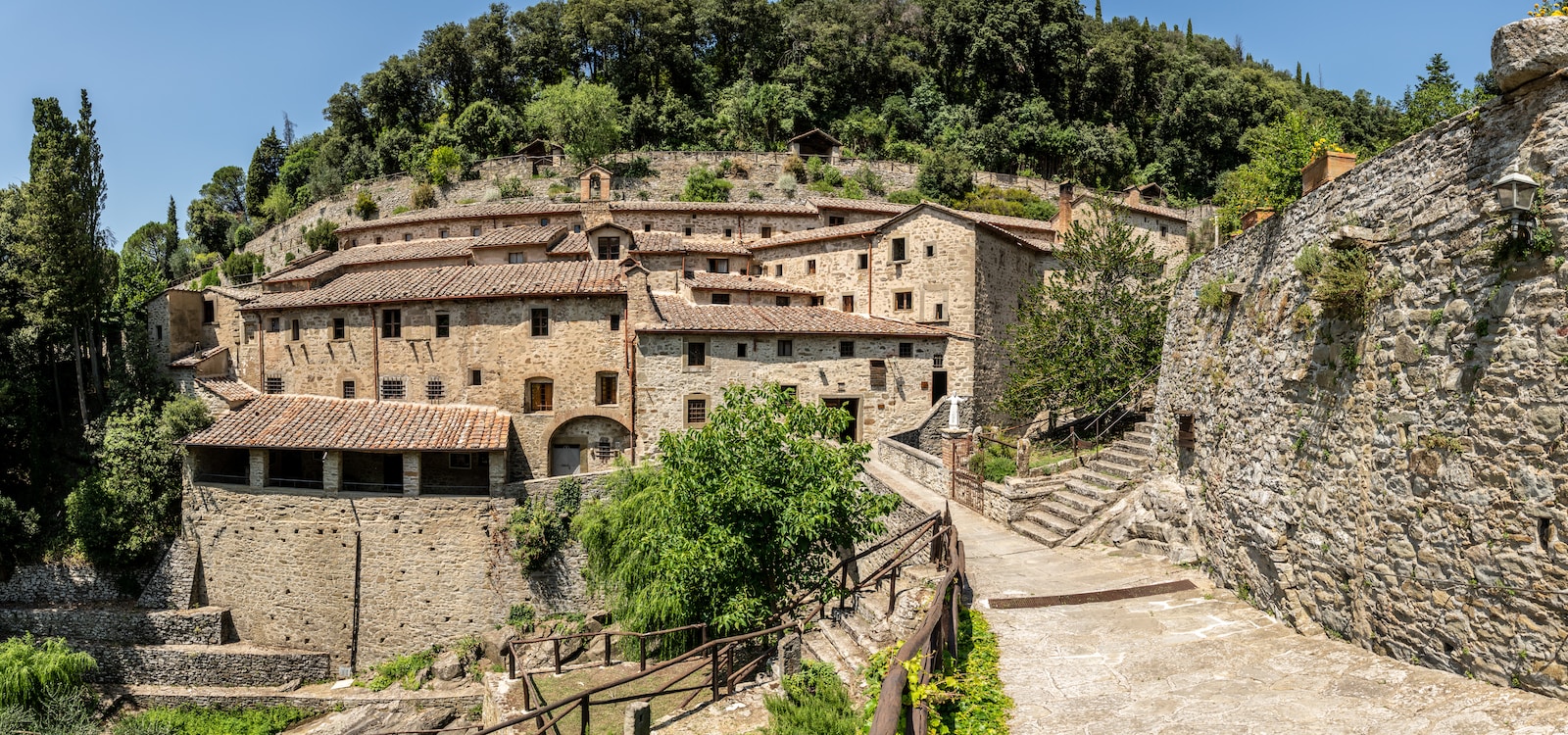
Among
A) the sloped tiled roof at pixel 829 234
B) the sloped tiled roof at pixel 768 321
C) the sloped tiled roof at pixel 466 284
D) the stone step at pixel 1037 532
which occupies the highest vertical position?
the sloped tiled roof at pixel 829 234

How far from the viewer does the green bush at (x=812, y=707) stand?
8.06 meters

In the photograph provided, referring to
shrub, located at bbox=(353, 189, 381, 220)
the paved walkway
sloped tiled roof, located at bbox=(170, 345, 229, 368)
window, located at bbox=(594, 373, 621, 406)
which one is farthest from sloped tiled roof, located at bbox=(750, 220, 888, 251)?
shrub, located at bbox=(353, 189, 381, 220)

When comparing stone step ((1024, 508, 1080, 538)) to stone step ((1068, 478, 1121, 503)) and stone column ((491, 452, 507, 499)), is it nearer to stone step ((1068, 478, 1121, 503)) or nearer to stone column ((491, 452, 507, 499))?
stone step ((1068, 478, 1121, 503))

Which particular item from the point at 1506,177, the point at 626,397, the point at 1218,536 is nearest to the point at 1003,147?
the point at 626,397

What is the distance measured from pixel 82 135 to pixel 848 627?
34843mm

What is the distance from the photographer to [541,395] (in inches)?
1051

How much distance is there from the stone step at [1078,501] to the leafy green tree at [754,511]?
3.65 metres

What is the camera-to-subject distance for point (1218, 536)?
10820 mm

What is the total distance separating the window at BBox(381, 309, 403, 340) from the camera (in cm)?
2755

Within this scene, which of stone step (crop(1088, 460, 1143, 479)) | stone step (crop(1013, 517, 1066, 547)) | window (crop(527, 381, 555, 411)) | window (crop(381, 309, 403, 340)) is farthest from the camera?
window (crop(381, 309, 403, 340))

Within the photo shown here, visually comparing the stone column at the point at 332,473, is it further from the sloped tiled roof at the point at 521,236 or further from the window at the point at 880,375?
the window at the point at 880,375

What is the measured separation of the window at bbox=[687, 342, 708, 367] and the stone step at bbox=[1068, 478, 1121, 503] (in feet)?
45.1

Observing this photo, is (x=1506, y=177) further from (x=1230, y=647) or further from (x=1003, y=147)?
(x=1003, y=147)

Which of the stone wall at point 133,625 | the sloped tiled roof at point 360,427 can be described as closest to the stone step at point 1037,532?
the sloped tiled roof at point 360,427
